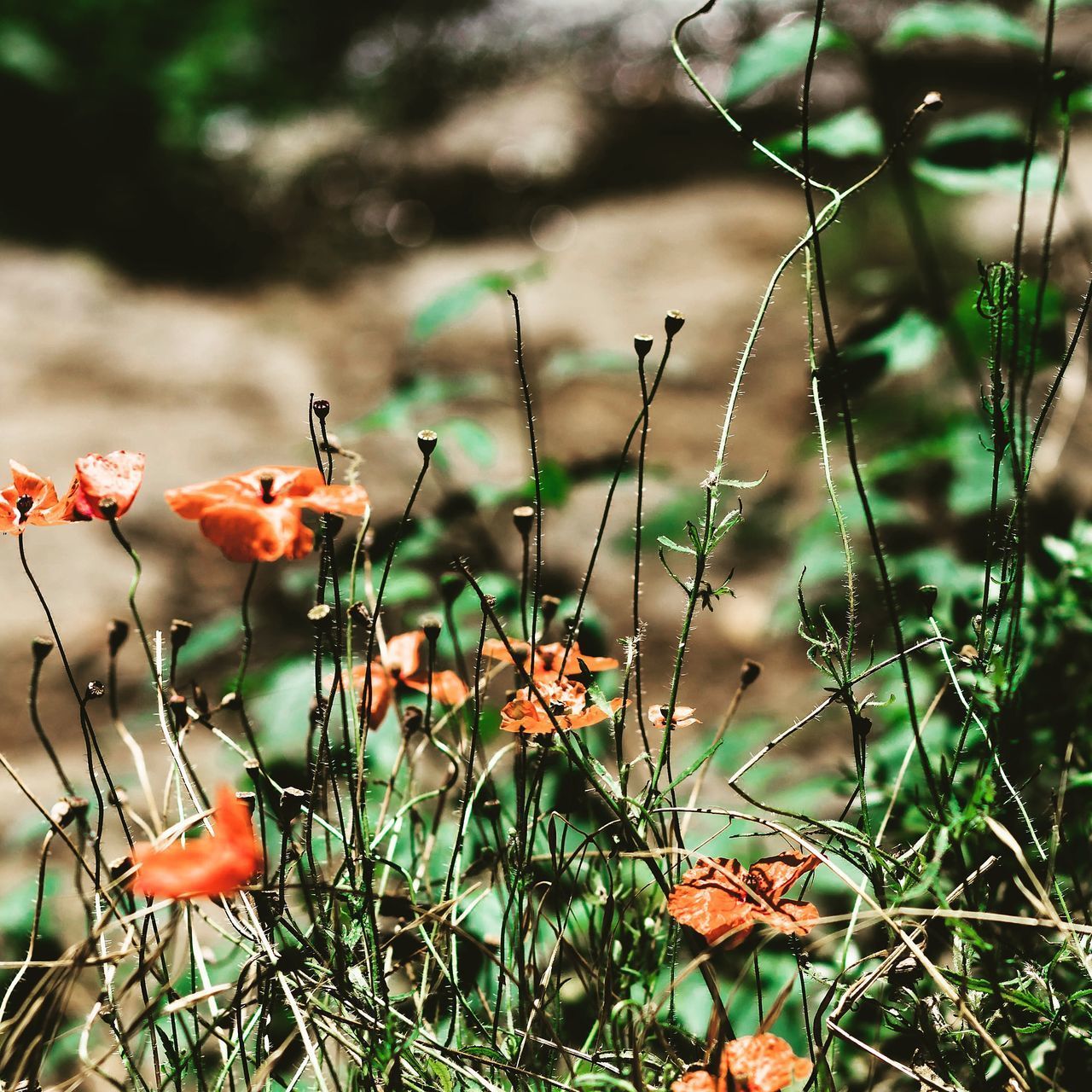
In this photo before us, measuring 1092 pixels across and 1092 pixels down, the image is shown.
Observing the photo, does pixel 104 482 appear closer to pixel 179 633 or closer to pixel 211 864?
pixel 179 633

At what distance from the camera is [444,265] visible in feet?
12.0

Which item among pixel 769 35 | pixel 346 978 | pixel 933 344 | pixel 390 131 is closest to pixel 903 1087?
pixel 346 978

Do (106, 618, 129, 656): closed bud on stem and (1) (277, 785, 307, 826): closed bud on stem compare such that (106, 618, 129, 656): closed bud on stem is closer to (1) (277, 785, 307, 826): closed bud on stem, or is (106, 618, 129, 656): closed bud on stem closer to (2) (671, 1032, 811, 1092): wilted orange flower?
(1) (277, 785, 307, 826): closed bud on stem

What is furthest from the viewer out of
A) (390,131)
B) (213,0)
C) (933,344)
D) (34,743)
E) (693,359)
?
(213,0)

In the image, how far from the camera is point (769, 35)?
1137 millimetres

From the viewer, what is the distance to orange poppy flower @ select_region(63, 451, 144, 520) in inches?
23.8

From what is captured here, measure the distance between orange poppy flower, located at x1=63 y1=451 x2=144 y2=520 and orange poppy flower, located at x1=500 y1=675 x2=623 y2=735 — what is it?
0.26 meters

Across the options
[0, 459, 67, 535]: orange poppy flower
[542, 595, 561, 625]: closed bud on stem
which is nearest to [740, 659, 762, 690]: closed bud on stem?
[542, 595, 561, 625]: closed bud on stem

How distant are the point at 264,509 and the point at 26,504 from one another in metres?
0.19

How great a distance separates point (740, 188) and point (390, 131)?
4.85ft

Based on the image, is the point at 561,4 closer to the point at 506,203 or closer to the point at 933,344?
the point at 506,203

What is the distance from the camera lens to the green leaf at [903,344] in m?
1.05

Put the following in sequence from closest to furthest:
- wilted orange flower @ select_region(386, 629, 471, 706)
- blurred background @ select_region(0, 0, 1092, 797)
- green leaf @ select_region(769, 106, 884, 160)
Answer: wilted orange flower @ select_region(386, 629, 471, 706) → green leaf @ select_region(769, 106, 884, 160) → blurred background @ select_region(0, 0, 1092, 797)

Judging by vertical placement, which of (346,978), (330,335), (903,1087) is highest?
(330,335)
